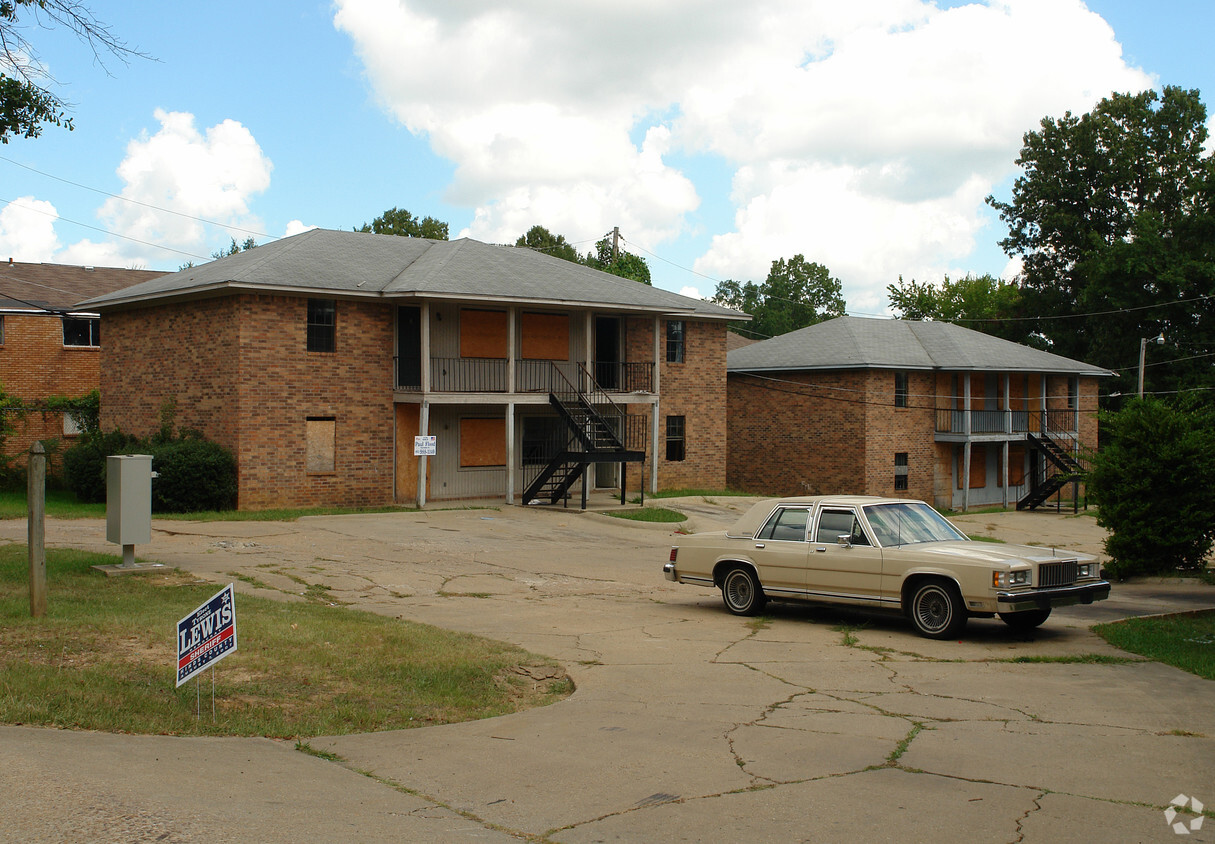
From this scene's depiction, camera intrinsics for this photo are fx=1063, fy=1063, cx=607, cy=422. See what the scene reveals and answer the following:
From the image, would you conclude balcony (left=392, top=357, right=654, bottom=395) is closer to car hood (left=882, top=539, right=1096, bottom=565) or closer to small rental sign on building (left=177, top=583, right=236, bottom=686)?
car hood (left=882, top=539, right=1096, bottom=565)

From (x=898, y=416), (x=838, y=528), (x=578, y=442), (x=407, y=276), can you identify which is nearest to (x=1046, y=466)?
(x=898, y=416)

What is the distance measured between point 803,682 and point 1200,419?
1208 cm

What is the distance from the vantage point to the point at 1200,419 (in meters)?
18.0

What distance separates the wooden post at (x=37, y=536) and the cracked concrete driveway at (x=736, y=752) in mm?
3905

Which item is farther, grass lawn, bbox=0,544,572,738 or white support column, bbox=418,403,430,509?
white support column, bbox=418,403,430,509

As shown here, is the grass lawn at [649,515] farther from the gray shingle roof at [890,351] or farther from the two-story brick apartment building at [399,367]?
the gray shingle roof at [890,351]

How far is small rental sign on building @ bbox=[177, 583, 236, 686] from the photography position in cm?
762

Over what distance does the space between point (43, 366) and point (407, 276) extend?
50.7 ft

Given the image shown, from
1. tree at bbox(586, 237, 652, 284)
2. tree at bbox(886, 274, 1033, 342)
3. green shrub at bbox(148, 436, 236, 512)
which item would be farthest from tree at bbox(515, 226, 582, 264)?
green shrub at bbox(148, 436, 236, 512)

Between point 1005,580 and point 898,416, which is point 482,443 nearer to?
point 898,416

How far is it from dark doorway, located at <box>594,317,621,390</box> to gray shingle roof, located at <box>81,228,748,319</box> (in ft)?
4.16

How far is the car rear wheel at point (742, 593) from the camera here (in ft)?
43.8

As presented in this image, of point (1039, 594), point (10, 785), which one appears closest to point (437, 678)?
point (10, 785)

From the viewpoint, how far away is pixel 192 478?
24.8m
